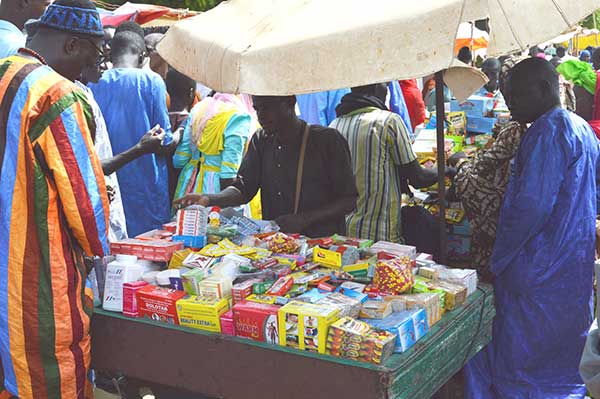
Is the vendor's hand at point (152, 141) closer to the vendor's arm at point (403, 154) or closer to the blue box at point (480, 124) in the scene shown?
the vendor's arm at point (403, 154)

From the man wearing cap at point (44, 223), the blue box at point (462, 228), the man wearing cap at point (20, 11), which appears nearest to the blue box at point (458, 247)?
the blue box at point (462, 228)

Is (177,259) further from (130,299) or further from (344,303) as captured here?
(344,303)

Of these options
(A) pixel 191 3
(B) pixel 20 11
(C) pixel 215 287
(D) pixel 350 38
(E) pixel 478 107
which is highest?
(A) pixel 191 3

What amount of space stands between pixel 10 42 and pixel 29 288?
1.41 metres

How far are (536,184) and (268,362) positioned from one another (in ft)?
6.25

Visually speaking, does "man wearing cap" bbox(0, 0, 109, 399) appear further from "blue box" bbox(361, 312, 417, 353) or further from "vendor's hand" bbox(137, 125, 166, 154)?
"vendor's hand" bbox(137, 125, 166, 154)

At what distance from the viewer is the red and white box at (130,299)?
2836mm

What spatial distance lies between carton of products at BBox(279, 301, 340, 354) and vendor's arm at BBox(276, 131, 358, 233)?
1253 millimetres

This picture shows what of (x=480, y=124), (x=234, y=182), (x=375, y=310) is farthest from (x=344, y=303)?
(x=480, y=124)

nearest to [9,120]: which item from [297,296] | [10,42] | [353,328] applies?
[10,42]

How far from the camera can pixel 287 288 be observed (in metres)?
2.75

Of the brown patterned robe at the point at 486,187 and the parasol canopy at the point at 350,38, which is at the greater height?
the parasol canopy at the point at 350,38

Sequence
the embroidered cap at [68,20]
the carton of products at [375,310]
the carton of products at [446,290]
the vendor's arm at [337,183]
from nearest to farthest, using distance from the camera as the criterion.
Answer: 1. the carton of products at [375,310]
2. the carton of products at [446,290]
3. the embroidered cap at [68,20]
4. the vendor's arm at [337,183]

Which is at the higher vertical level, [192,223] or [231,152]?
[231,152]
